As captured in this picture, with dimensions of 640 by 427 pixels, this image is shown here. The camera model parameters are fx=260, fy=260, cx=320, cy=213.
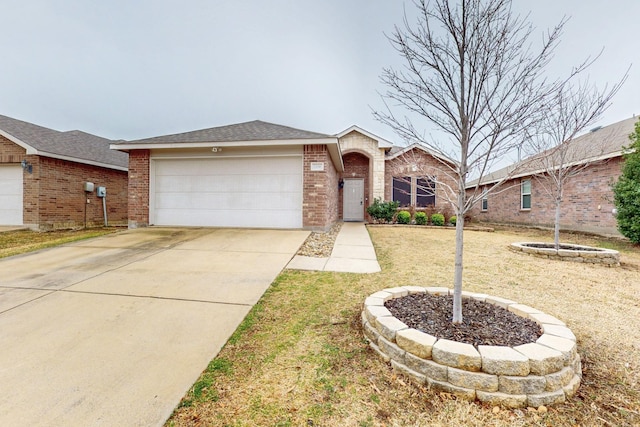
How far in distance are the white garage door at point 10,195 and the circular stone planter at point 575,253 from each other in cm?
1601

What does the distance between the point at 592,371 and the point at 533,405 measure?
83 centimetres

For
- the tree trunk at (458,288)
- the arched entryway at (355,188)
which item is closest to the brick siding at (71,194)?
the arched entryway at (355,188)

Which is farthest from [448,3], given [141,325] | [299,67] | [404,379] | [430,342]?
[299,67]

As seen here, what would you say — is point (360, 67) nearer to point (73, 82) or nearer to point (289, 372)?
point (289, 372)

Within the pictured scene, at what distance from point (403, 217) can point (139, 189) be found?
1085cm

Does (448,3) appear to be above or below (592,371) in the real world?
above

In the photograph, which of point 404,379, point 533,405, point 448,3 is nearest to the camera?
point 533,405

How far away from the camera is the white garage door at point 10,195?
9.28m

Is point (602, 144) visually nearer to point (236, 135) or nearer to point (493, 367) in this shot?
point (493, 367)

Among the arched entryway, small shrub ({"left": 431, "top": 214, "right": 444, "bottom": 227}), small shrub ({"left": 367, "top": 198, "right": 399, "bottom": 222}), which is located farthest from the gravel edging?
small shrub ({"left": 431, "top": 214, "right": 444, "bottom": 227})

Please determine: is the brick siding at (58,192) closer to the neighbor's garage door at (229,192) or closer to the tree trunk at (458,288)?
the neighbor's garage door at (229,192)

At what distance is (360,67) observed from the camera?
389 inches

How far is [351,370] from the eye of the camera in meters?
1.99

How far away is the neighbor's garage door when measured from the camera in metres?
8.29
